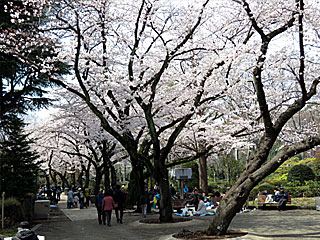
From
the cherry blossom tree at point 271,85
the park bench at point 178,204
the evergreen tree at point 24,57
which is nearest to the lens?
the cherry blossom tree at point 271,85

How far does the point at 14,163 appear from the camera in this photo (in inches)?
789

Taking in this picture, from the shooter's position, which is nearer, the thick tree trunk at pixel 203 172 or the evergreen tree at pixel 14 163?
the evergreen tree at pixel 14 163

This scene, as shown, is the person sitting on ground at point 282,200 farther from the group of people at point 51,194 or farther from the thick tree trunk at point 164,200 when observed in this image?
the group of people at point 51,194

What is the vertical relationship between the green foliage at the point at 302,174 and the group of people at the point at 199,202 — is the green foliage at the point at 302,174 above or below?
above

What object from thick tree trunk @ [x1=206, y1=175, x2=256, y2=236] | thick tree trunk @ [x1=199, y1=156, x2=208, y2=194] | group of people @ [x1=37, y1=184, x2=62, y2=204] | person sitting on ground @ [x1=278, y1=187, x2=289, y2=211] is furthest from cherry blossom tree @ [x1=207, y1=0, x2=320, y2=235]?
group of people @ [x1=37, y1=184, x2=62, y2=204]

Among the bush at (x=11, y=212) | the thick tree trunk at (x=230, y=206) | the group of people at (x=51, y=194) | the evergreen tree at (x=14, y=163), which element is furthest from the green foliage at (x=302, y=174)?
the group of people at (x=51, y=194)

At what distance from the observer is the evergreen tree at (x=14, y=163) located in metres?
18.8

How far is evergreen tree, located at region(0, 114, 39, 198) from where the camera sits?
18.8m

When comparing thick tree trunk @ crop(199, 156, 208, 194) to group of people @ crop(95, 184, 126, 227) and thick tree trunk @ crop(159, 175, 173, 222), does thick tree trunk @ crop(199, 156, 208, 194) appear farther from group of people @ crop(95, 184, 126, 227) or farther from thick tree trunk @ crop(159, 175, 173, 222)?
thick tree trunk @ crop(159, 175, 173, 222)

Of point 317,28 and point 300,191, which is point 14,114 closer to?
point 317,28

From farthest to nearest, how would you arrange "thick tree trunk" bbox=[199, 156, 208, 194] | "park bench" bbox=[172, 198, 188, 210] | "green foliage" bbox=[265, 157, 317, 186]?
1. "green foliage" bbox=[265, 157, 317, 186]
2. "thick tree trunk" bbox=[199, 156, 208, 194]
3. "park bench" bbox=[172, 198, 188, 210]

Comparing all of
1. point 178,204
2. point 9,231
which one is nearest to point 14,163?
point 9,231

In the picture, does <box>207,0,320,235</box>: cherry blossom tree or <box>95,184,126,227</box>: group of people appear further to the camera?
<box>95,184,126,227</box>: group of people

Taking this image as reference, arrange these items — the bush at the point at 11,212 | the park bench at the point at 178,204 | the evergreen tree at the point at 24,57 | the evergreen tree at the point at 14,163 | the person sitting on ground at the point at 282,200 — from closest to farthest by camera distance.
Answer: the evergreen tree at the point at 24,57, the bush at the point at 11,212, the person sitting on ground at the point at 282,200, the evergreen tree at the point at 14,163, the park bench at the point at 178,204
